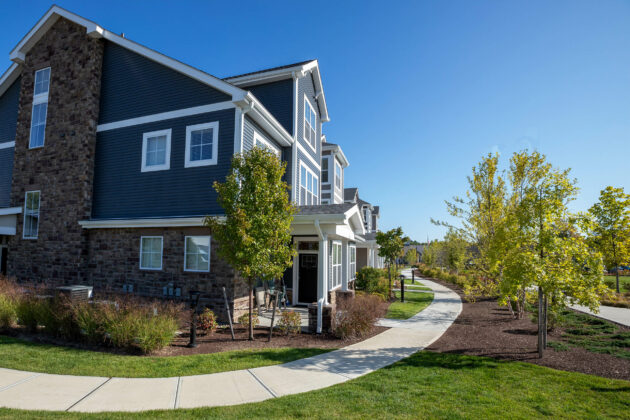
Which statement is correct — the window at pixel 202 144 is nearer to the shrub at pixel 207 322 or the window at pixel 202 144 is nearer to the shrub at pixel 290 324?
the shrub at pixel 207 322

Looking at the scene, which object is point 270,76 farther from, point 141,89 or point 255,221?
point 255,221

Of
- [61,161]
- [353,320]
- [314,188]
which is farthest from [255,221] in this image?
[61,161]

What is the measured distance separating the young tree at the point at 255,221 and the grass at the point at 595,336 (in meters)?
7.20

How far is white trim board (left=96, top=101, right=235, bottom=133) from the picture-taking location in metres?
10.9

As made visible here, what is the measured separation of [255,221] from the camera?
8055 millimetres

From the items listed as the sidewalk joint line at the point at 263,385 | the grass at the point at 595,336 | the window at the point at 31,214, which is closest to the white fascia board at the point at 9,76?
the window at the point at 31,214

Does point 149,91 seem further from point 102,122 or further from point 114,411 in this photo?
point 114,411

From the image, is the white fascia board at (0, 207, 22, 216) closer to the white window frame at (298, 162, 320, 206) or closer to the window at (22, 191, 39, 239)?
the window at (22, 191, 39, 239)

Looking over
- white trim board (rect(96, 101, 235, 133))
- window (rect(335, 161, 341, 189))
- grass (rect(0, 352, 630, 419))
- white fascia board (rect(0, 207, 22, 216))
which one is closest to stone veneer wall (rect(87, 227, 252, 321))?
white trim board (rect(96, 101, 235, 133))

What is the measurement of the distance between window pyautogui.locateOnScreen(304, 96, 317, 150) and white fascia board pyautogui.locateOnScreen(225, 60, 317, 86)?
178 cm

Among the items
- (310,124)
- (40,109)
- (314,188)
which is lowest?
(314,188)

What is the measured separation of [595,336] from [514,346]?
3142 millimetres

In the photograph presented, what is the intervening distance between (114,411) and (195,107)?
31.2 ft

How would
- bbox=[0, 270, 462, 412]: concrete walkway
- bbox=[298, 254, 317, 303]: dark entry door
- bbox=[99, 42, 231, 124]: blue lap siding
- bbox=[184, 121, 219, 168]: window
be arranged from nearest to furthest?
bbox=[0, 270, 462, 412]: concrete walkway < bbox=[184, 121, 219, 168]: window < bbox=[99, 42, 231, 124]: blue lap siding < bbox=[298, 254, 317, 303]: dark entry door
